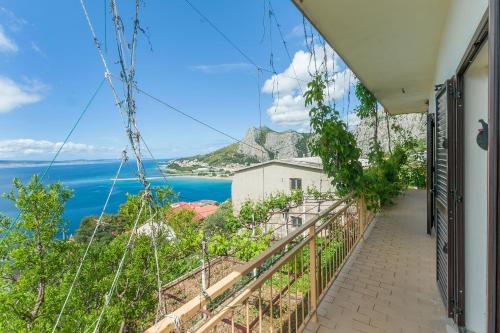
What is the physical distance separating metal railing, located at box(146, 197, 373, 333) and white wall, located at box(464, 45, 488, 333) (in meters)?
0.95

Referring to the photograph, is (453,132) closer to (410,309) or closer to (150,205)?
(410,309)

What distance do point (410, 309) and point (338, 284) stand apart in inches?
24.8

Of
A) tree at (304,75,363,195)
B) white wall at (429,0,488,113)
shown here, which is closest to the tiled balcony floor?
tree at (304,75,363,195)

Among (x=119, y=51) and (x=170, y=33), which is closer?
(x=119, y=51)

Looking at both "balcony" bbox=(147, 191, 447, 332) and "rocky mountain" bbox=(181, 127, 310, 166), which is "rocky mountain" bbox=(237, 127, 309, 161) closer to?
"rocky mountain" bbox=(181, 127, 310, 166)

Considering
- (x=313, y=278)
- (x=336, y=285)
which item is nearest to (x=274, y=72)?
(x=313, y=278)

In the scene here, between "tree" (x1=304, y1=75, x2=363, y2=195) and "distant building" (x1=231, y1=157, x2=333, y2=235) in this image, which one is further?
"distant building" (x1=231, y1=157, x2=333, y2=235)

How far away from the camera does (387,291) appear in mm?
2416

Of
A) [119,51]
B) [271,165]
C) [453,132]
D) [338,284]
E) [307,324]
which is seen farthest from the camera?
[271,165]

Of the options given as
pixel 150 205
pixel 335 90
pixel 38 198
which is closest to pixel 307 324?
pixel 150 205

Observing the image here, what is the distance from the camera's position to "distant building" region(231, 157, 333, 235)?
13.8m

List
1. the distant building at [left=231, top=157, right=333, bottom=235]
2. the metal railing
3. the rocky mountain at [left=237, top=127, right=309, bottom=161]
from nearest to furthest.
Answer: the metal railing, the rocky mountain at [left=237, top=127, right=309, bottom=161], the distant building at [left=231, top=157, right=333, bottom=235]

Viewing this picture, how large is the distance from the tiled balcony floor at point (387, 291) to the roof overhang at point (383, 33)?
2.50 metres

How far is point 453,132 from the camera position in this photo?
5.72 ft
